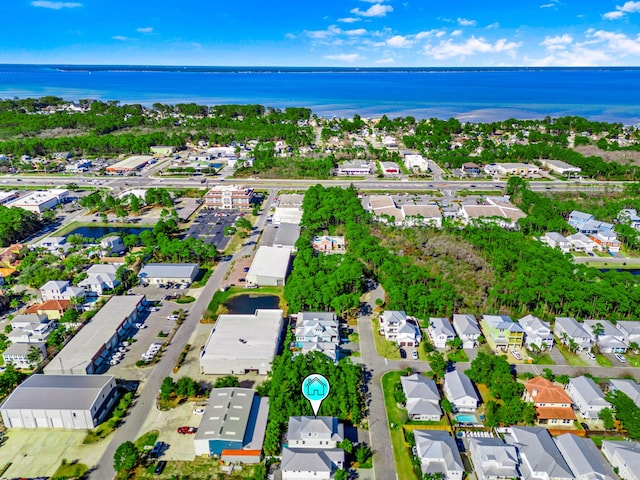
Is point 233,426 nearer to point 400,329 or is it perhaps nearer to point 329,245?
point 400,329

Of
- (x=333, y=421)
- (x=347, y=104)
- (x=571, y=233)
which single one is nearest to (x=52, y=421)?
(x=333, y=421)

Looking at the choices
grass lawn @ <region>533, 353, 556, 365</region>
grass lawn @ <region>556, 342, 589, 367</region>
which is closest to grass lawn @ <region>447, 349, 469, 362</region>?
grass lawn @ <region>533, 353, 556, 365</region>

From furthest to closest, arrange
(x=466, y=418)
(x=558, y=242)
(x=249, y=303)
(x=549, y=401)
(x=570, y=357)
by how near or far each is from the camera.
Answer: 1. (x=558, y=242)
2. (x=249, y=303)
3. (x=570, y=357)
4. (x=549, y=401)
5. (x=466, y=418)

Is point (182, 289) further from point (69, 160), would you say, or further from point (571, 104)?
point (571, 104)

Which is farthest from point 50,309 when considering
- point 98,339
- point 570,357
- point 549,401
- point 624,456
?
point 570,357

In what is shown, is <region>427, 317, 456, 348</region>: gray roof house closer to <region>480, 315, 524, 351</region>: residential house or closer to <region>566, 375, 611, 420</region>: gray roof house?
<region>480, 315, 524, 351</region>: residential house

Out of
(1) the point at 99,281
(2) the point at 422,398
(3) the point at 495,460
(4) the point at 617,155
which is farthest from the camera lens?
(4) the point at 617,155
